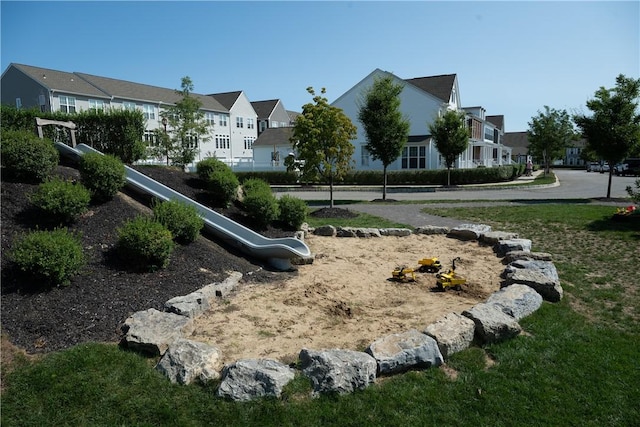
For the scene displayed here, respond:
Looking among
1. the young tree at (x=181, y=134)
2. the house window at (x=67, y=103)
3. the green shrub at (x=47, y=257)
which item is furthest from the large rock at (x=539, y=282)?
the house window at (x=67, y=103)

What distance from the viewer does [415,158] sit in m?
33.5

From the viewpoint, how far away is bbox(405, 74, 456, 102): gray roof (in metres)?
34.1

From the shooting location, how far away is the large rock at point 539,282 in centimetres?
555

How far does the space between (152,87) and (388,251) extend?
43837 millimetres

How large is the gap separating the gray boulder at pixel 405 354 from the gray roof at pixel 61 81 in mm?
38399

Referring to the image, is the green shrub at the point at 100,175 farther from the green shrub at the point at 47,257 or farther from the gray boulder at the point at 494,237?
the gray boulder at the point at 494,237

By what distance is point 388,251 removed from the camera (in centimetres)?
877

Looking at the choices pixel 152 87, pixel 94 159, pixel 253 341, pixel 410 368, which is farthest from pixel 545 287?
pixel 152 87

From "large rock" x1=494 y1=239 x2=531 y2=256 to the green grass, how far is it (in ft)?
11.3

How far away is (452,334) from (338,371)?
136 centimetres

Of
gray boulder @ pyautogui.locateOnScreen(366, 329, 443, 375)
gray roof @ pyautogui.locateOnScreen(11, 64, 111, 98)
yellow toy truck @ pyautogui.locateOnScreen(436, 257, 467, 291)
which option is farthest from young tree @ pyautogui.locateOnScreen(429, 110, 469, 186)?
gray roof @ pyautogui.locateOnScreen(11, 64, 111, 98)

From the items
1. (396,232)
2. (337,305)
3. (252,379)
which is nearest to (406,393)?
(252,379)

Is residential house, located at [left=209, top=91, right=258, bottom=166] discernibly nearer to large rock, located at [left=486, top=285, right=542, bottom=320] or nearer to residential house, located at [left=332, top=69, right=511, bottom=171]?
residential house, located at [left=332, top=69, right=511, bottom=171]

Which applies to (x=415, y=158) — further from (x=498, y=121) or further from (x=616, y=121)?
(x=498, y=121)
